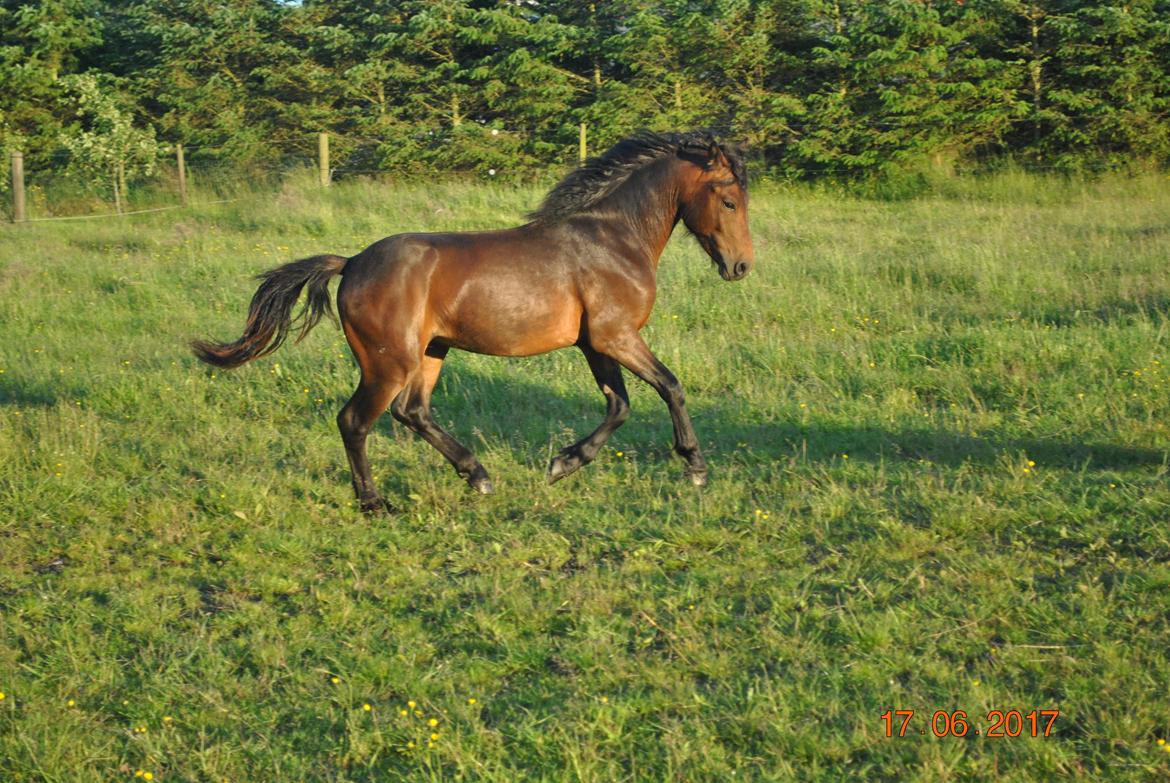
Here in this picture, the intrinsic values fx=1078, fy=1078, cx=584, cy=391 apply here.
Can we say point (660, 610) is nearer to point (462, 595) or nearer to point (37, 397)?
point (462, 595)

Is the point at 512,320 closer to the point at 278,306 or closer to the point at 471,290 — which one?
the point at 471,290

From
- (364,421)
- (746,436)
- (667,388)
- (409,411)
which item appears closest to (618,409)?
(667,388)

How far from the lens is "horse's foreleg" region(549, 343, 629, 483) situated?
627cm

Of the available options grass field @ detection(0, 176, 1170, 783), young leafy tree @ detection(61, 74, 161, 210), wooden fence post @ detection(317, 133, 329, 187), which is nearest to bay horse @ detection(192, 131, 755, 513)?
grass field @ detection(0, 176, 1170, 783)

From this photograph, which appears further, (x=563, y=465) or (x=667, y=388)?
(x=667, y=388)

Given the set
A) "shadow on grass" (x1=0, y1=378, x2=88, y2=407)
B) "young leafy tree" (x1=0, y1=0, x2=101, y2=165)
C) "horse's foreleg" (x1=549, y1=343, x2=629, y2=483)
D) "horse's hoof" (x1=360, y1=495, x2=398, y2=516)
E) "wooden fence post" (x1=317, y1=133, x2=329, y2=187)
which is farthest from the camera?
"young leafy tree" (x1=0, y1=0, x2=101, y2=165)

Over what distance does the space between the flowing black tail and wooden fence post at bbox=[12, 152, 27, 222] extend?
48.5ft

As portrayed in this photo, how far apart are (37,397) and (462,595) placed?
5245mm

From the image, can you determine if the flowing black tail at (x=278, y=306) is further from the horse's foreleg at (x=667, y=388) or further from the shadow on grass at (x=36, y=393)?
the shadow on grass at (x=36, y=393)

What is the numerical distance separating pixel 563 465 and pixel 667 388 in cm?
76

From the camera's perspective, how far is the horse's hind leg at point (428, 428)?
20.3 ft

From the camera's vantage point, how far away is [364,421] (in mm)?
6113
